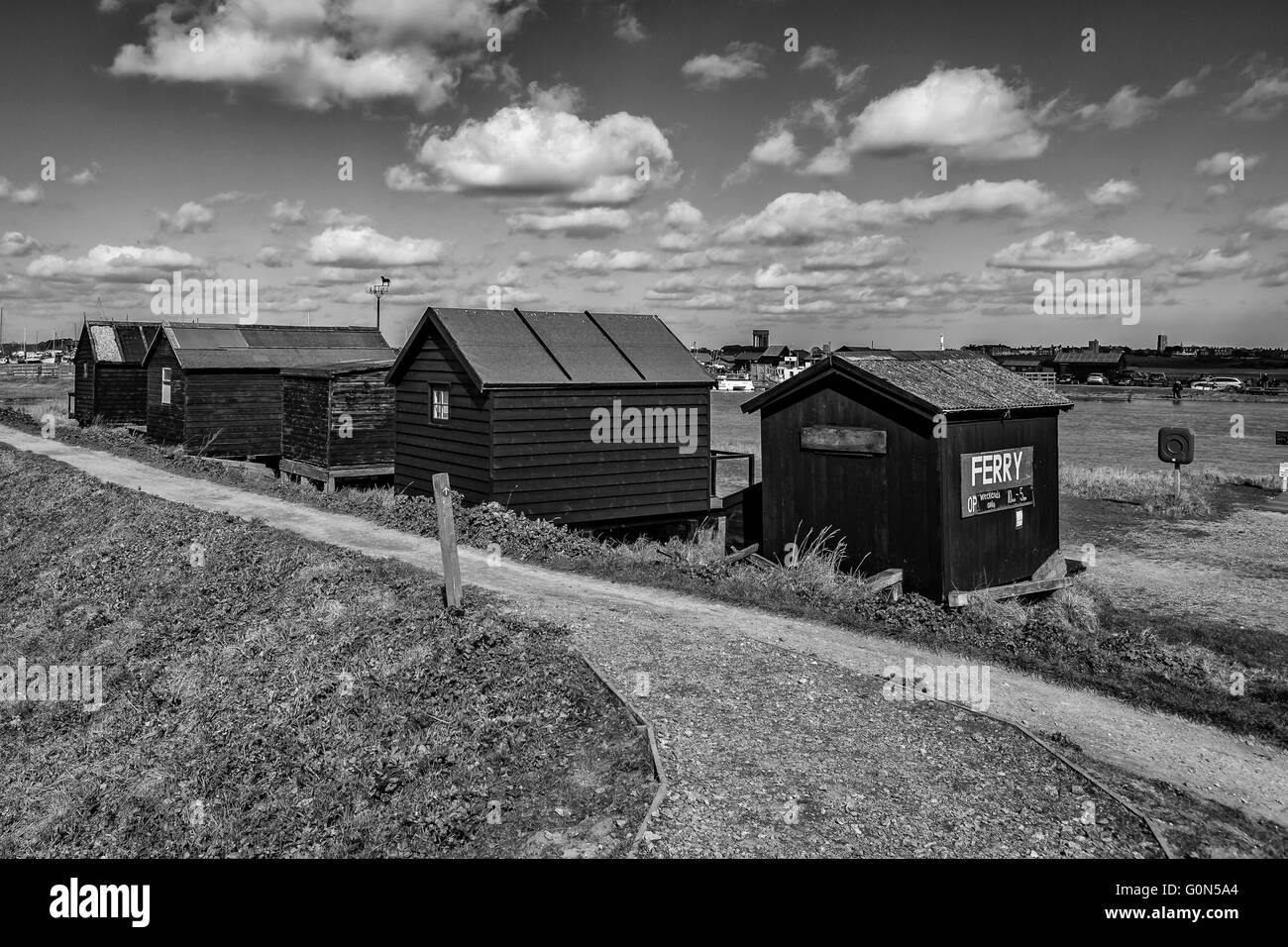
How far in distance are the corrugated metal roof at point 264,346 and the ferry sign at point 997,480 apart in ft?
68.5

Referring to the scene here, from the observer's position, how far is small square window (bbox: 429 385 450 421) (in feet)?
61.1

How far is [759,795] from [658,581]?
6395 millimetres

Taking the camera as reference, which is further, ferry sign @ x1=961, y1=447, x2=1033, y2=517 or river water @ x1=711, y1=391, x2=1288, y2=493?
river water @ x1=711, y1=391, x2=1288, y2=493

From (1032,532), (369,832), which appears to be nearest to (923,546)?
(1032,532)

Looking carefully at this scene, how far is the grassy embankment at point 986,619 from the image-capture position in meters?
9.31

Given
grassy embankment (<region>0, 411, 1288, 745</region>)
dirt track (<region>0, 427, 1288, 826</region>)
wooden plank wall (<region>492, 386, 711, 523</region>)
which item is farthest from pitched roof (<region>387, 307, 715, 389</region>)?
dirt track (<region>0, 427, 1288, 826</region>)

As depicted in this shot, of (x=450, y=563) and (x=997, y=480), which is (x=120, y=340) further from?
(x=997, y=480)

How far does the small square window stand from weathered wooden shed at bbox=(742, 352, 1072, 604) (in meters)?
6.72

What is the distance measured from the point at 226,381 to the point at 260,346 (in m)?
1.68

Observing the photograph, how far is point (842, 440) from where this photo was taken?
13.9 m

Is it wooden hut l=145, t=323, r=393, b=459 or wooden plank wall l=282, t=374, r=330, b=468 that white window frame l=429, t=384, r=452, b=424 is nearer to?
wooden plank wall l=282, t=374, r=330, b=468

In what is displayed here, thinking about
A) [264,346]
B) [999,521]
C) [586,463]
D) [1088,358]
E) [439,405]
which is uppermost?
[1088,358]

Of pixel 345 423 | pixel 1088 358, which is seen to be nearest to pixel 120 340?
pixel 345 423
